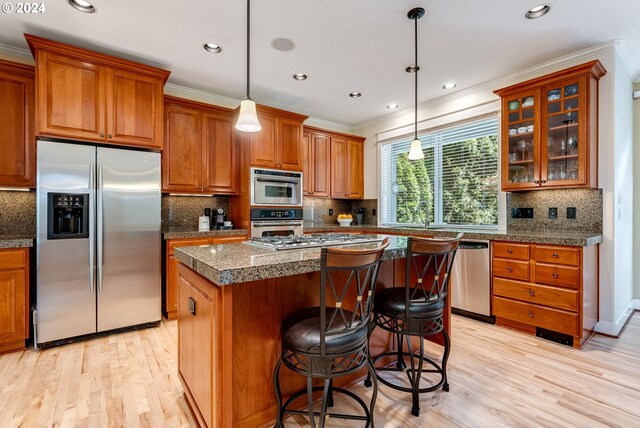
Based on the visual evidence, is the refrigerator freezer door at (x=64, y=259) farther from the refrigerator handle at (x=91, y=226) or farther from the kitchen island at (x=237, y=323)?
the kitchen island at (x=237, y=323)

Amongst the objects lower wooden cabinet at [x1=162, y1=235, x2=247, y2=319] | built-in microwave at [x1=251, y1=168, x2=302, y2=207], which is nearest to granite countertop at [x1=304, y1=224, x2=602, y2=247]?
built-in microwave at [x1=251, y1=168, x2=302, y2=207]

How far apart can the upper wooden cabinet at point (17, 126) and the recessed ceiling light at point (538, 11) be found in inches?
173

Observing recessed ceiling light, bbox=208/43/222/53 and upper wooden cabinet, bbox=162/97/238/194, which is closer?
recessed ceiling light, bbox=208/43/222/53

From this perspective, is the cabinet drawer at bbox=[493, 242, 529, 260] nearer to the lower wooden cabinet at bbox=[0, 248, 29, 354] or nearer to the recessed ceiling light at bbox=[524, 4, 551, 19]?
the recessed ceiling light at bbox=[524, 4, 551, 19]

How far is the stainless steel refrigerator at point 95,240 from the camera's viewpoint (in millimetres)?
2643

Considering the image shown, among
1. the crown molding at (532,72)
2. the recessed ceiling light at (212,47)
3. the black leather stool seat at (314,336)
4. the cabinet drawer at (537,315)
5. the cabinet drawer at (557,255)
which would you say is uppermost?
the recessed ceiling light at (212,47)

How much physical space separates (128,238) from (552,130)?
4386 mm

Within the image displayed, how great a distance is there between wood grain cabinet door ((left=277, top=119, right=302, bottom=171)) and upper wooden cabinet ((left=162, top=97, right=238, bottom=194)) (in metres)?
0.62

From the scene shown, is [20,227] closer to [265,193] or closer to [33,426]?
[33,426]

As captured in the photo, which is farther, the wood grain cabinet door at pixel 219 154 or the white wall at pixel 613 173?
the wood grain cabinet door at pixel 219 154

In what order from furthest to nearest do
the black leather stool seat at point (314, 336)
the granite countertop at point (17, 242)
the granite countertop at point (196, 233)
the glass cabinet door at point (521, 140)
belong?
the granite countertop at point (196, 233) < the glass cabinet door at point (521, 140) < the granite countertop at point (17, 242) < the black leather stool seat at point (314, 336)

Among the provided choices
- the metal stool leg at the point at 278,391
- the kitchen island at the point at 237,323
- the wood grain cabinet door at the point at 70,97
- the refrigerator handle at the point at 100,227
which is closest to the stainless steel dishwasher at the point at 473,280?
the kitchen island at the point at 237,323

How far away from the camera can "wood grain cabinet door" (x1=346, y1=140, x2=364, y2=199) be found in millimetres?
5418

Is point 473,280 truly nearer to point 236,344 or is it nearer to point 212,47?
point 236,344
